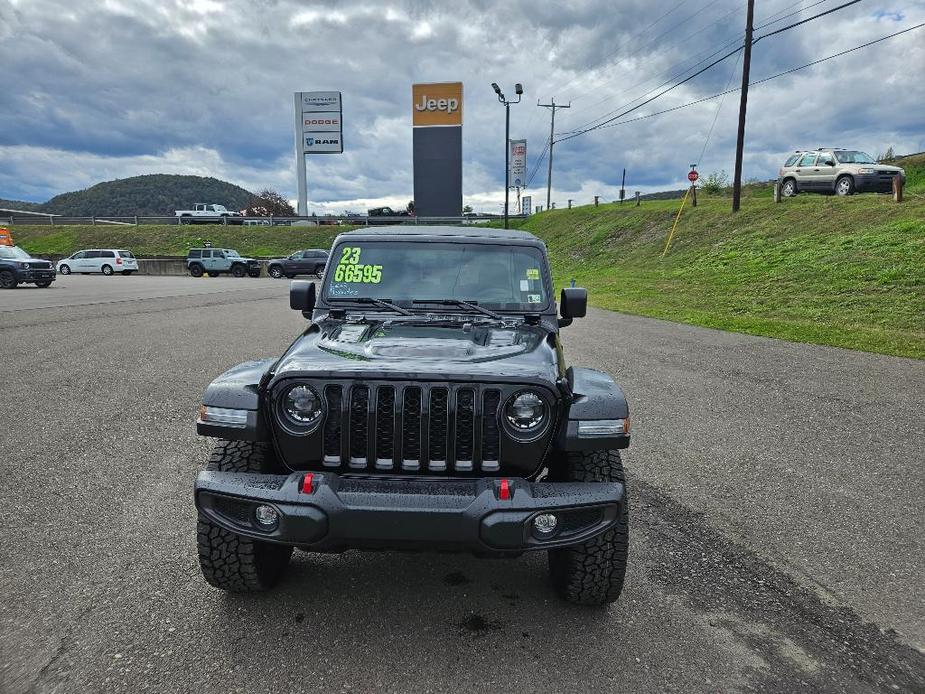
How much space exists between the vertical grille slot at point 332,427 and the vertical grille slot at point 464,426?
0.49 meters

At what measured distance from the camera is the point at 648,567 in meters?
3.26

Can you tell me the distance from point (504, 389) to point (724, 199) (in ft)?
105

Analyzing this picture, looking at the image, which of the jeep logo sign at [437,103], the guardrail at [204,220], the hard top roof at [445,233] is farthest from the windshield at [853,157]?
the jeep logo sign at [437,103]

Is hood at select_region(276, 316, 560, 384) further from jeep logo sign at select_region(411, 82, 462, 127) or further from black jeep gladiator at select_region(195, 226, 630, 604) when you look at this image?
jeep logo sign at select_region(411, 82, 462, 127)

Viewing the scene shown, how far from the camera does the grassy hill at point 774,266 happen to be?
12.4m

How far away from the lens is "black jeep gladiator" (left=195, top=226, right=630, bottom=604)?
2404 mm

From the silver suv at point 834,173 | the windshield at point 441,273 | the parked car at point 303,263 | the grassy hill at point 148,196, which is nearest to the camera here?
the windshield at point 441,273

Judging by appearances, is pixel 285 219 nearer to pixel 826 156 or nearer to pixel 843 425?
pixel 826 156

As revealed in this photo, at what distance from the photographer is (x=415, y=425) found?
2.61m

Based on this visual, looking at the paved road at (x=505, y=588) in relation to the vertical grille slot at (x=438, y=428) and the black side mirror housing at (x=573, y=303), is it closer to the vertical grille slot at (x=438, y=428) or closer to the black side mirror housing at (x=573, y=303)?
the vertical grille slot at (x=438, y=428)

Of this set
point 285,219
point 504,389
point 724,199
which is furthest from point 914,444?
point 285,219

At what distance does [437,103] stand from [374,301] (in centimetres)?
5322

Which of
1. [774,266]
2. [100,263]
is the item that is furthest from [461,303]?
[100,263]

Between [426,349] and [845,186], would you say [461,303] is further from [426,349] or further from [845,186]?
[845,186]
